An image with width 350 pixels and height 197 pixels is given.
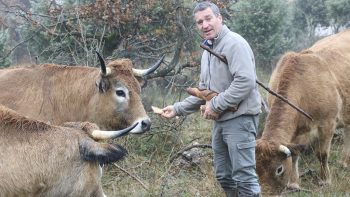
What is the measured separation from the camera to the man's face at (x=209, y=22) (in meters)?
5.77

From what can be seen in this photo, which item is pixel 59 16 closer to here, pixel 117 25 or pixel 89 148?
pixel 117 25

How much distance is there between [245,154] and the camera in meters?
5.83

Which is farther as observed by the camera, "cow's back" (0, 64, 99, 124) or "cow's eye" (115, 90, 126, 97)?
"cow's eye" (115, 90, 126, 97)

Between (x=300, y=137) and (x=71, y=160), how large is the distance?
441 cm

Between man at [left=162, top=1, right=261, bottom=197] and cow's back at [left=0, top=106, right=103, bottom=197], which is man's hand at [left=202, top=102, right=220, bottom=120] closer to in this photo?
man at [left=162, top=1, right=261, bottom=197]

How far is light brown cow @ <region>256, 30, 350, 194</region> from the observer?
705 centimetres

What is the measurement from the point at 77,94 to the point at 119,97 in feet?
2.09

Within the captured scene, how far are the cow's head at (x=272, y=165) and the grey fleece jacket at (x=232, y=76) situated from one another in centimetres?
126

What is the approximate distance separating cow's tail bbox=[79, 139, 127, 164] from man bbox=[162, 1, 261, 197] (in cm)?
129

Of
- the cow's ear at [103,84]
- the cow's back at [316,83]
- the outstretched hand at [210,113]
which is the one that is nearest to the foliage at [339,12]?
the cow's back at [316,83]

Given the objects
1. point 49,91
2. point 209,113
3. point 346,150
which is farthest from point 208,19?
point 346,150

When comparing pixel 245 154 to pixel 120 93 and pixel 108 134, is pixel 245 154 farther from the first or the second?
pixel 120 93

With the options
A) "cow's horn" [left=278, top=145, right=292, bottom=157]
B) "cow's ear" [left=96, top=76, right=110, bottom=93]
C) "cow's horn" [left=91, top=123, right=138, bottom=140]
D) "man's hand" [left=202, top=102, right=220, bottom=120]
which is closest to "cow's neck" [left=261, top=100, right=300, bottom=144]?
"cow's horn" [left=278, top=145, right=292, bottom=157]

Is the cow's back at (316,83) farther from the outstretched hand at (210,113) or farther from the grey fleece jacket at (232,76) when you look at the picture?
the outstretched hand at (210,113)
